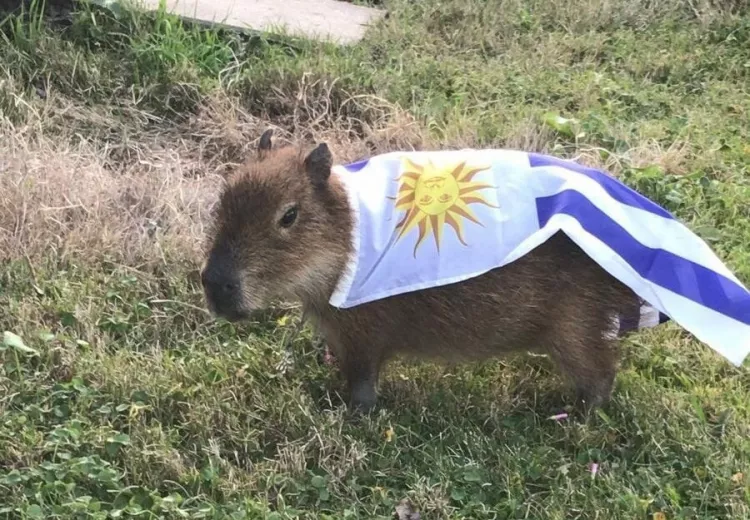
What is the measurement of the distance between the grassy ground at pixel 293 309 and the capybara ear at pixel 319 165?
2.59 ft

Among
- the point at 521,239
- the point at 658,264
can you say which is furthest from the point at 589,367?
the point at 521,239

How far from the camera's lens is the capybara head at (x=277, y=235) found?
9.94ft

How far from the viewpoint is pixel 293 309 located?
3877 millimetres

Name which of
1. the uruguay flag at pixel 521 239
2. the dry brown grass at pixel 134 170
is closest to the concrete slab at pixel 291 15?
the dry brown grass at pixel 134 170

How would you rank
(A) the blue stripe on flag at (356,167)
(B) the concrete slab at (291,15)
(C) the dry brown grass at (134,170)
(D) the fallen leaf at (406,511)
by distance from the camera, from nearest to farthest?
(D) the fallen leaf at (406,511), (A) the blue stripe on flag at (356,167), (C) the dry brown grass at (134,170), (B) the concrete slab at (291,15)

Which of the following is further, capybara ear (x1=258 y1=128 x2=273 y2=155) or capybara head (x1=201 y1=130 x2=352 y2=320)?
capybara ear (x1=258 y1=128 x2=273 y2=155)

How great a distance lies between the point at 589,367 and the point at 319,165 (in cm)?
112

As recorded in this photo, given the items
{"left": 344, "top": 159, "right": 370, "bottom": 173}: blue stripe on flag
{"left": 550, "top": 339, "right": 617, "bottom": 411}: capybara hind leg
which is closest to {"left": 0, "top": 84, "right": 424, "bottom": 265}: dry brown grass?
{"left": 344, "top": 159, "right": 370, "bottom": 173}: blue stripe on flag

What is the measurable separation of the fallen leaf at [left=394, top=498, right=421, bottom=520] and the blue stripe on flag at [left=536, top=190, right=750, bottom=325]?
97 centimetres

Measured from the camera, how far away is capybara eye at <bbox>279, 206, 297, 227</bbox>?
3076 mm

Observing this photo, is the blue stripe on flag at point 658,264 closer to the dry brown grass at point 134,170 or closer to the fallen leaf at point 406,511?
the fallen leaf at point 406,511

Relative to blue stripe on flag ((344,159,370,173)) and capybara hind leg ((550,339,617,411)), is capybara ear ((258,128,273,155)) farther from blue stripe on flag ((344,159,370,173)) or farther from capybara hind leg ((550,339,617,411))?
capybara hind leg ((550,339,617,411))

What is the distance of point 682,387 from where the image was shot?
138 inches

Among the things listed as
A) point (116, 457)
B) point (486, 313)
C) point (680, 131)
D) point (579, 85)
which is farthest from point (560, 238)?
point (579, 85)
